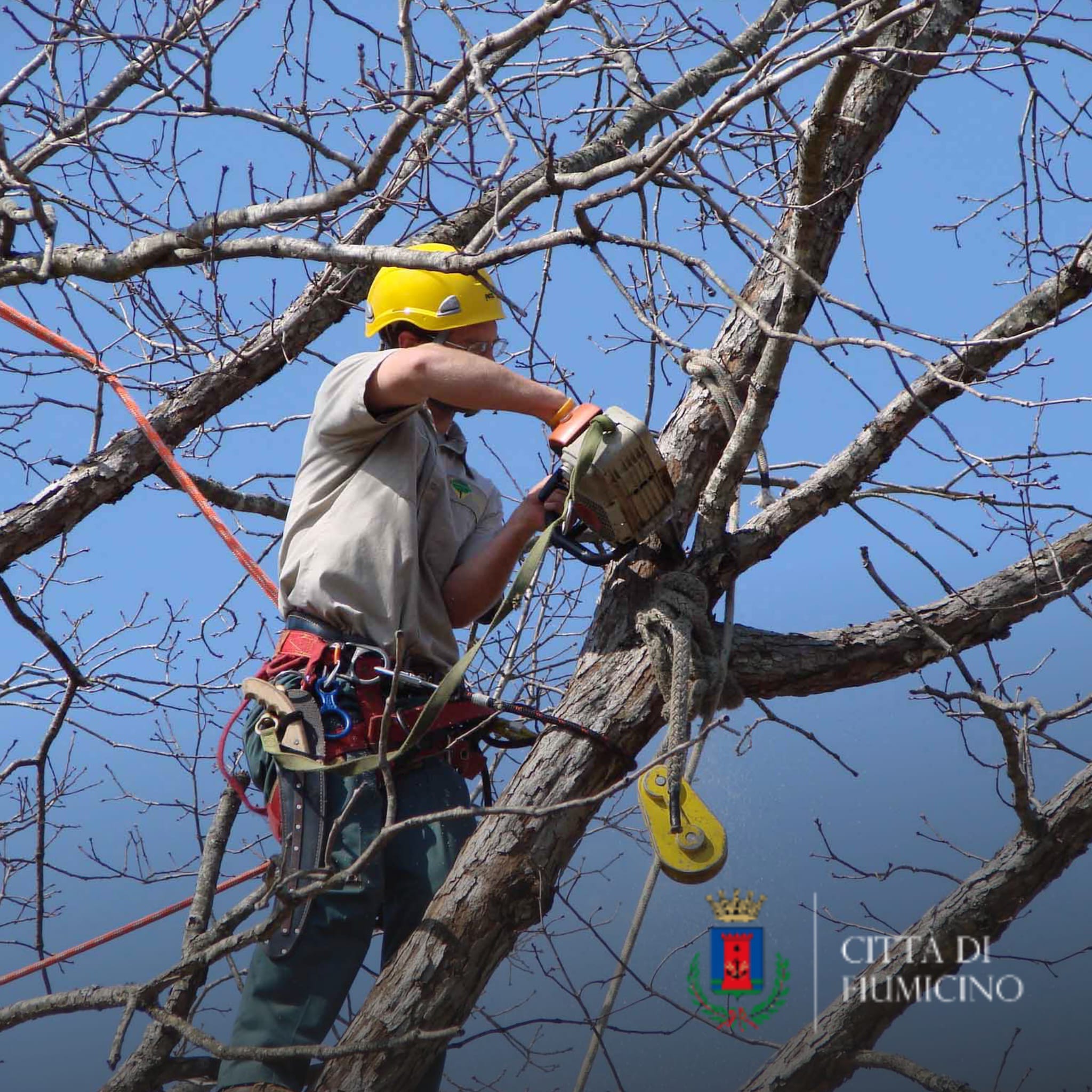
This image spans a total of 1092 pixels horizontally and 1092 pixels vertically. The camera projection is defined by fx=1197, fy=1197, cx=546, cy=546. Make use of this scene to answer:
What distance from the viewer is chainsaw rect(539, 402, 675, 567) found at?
2639mm

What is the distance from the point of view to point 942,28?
301 cm

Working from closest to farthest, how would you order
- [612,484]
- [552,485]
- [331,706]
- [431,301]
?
[331,706]
[612,484]
[552,485]
[431,301]

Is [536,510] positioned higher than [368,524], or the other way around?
[536,510]

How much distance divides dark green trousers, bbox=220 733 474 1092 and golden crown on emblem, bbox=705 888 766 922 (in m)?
1.19

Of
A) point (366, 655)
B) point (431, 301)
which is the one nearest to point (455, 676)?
point (366, 655)

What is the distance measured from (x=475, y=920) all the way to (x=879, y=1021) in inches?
52.5

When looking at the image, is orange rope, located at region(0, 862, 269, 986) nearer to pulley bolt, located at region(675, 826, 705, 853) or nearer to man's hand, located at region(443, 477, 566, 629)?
man's hand, located at region(443, 477, 566, 629)

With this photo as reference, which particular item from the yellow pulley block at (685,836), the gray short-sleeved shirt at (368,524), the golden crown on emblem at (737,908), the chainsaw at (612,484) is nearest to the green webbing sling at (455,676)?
the chainsaw at (612,484)

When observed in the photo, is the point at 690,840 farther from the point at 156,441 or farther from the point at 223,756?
the point at 156,441

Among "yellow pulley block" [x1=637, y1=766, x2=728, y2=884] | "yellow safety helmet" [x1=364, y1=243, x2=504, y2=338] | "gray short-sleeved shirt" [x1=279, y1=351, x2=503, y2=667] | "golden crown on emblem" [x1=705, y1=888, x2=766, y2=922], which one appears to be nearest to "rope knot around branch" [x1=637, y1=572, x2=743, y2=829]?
"yellow pulley block" [x1=637, y1=766, x2=728, y2=884]

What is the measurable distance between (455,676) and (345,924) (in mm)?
546

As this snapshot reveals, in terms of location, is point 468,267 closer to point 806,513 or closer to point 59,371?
point 806,513

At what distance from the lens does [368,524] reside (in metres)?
2.66

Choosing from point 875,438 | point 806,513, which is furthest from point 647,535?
point 875,438
